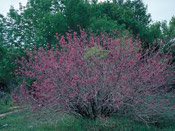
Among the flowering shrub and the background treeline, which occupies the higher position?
the background treeline

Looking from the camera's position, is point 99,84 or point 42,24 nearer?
point 99,84

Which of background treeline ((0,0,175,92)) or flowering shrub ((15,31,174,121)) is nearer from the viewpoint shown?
flowering shrub ((15,31,174,121))

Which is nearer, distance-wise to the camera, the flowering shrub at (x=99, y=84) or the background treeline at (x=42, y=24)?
the flowering shrub at (x=99, y=84)

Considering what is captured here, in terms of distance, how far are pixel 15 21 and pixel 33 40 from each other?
8.52 feet

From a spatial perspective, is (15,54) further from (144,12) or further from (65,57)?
(144,12)

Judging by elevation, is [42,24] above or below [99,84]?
above

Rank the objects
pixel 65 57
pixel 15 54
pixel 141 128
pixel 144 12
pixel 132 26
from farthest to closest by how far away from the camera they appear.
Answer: pixel 144 12 → pixel 132 26 → pixel 15 54 → pixel 65 57 → pixel 141 128

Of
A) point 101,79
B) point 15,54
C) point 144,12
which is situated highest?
point 144,12

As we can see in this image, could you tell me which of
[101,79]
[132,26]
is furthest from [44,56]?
[132,26]

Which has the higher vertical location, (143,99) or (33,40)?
(33,40)

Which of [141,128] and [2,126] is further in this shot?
[2,126]

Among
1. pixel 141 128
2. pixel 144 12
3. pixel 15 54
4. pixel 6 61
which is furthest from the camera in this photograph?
pixel 144 12

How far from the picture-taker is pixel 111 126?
7.70 m

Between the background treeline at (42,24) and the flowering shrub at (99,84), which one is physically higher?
the background treeline at (42,24)
